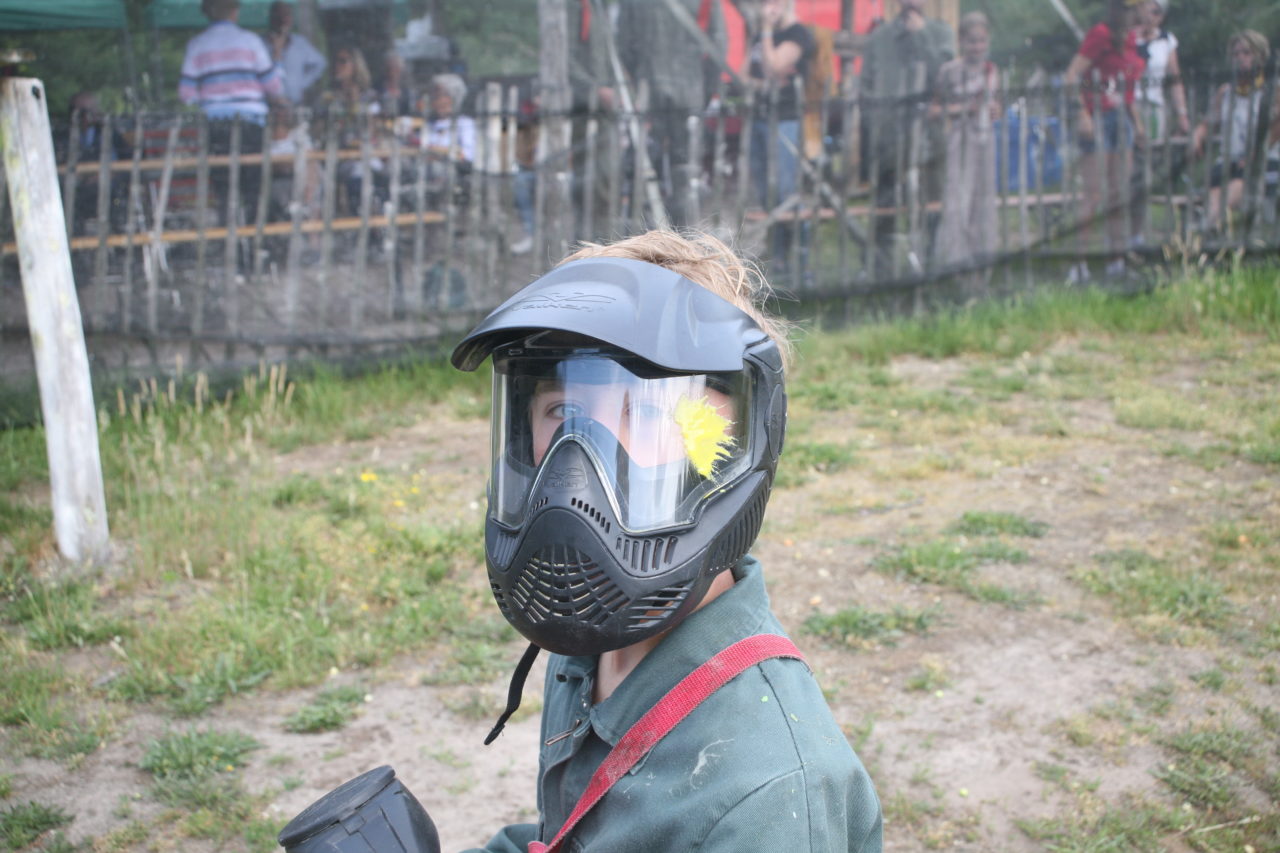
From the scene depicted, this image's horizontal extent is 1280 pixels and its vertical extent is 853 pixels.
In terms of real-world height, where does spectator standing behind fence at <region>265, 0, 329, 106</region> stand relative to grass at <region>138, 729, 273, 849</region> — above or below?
above

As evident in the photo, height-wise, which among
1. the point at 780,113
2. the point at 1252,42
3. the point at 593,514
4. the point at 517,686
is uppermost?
the point at 1252,42

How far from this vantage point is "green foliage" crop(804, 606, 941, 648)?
412cm

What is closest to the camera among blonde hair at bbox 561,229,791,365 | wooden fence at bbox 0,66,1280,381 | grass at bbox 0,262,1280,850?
blonde hair at bbox 561,229,791,365

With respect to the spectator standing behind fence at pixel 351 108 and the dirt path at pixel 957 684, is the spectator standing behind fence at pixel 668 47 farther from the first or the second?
the dirt path at pixel 957 684

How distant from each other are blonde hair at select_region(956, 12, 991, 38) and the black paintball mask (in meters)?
8.54

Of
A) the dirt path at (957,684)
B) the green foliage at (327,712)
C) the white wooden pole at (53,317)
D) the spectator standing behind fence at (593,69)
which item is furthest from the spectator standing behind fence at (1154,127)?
the white wooden pole at (53,317)

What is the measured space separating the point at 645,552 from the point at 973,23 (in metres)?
8.95

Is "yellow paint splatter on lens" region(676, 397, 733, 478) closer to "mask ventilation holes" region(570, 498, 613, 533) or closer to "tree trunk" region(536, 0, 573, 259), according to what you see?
"mask ventilation holes" region(570, 498, 613, 533)

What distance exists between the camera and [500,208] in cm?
830

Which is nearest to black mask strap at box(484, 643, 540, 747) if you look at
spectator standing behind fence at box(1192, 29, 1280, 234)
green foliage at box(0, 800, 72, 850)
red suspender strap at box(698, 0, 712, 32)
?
green foliage at box(0, 800, 72, 850)

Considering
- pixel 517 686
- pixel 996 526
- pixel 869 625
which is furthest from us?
pixel 996 526

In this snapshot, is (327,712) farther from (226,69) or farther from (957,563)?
(226,69)

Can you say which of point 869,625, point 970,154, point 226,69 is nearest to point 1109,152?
point 970,154

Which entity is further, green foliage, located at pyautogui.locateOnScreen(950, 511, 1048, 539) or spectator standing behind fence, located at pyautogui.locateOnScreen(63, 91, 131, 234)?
spectator standing behind fence, located at pyautogui.locateOnScreen(63, 91, 131, 234)
